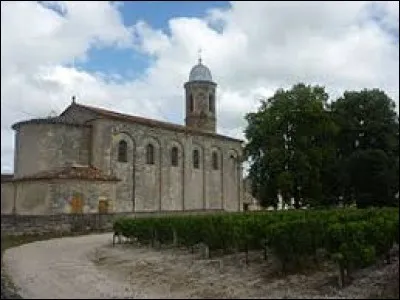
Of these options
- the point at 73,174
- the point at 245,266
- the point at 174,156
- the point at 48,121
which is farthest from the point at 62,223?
the point at 174,156

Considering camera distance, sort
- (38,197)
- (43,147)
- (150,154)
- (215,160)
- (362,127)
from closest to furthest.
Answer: (38,197)
(43,147)
(362,127)
(150,154)
(215,160)

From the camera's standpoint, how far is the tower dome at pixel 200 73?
65812 millimetres

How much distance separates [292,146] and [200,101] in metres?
20.3

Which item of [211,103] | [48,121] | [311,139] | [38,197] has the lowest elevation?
[38,197]

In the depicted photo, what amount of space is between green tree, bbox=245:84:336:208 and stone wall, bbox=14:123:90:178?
14.3 meters

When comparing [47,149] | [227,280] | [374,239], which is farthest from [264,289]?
[47,149]

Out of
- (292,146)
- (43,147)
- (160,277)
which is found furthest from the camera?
(292,146)

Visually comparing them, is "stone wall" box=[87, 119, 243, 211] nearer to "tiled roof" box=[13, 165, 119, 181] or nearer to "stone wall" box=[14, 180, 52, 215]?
"tiled roof" box=[13, 165, 119, 181]

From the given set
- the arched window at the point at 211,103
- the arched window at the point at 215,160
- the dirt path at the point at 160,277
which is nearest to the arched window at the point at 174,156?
the arched window at the point at 215,160

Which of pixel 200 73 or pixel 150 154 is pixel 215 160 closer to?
pixel 150 154

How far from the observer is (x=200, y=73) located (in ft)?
218

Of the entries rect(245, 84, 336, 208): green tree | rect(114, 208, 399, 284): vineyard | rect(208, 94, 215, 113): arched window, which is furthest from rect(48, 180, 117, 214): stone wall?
rect(208, 94, 215, 113): arched window

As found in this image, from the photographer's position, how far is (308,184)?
45.0 meters

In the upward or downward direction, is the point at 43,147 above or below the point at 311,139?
below
